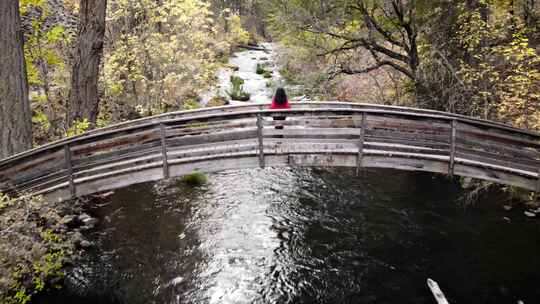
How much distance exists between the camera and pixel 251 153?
7055mm

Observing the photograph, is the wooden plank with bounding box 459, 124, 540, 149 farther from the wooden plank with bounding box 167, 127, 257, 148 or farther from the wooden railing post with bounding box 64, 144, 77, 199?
the wooden railing post with bounding box 64, 144, 77, 199

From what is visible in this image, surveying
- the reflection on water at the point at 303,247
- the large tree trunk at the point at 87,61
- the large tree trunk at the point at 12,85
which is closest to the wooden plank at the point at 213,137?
the reflection on water at the point at 303,247

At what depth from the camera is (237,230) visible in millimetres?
8875

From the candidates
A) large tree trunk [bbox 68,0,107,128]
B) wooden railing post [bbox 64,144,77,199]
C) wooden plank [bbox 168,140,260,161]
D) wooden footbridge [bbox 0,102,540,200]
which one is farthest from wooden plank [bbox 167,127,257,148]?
large tree trunk [bbox 68,0,107,128]

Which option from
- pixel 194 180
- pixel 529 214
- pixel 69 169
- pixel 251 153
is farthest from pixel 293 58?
pixel 69 169

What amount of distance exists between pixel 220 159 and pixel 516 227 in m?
7.61

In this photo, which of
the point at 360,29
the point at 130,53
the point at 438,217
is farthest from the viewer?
the point at 130,53

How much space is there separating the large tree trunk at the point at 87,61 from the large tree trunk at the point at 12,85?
167cm

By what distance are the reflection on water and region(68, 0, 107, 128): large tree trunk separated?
A: 2.79 meters

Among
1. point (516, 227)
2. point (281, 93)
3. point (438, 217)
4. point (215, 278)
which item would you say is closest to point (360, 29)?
point (281, 93)

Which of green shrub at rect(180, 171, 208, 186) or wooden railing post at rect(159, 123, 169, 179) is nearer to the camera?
wooden railing post at rect(159, 123, 169, 179)

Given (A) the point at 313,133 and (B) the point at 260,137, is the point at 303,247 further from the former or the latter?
(B) the point at 260,137

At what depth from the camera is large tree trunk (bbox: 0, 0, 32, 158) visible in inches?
274

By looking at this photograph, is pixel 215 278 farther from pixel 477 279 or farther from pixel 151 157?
pixel 477 279
